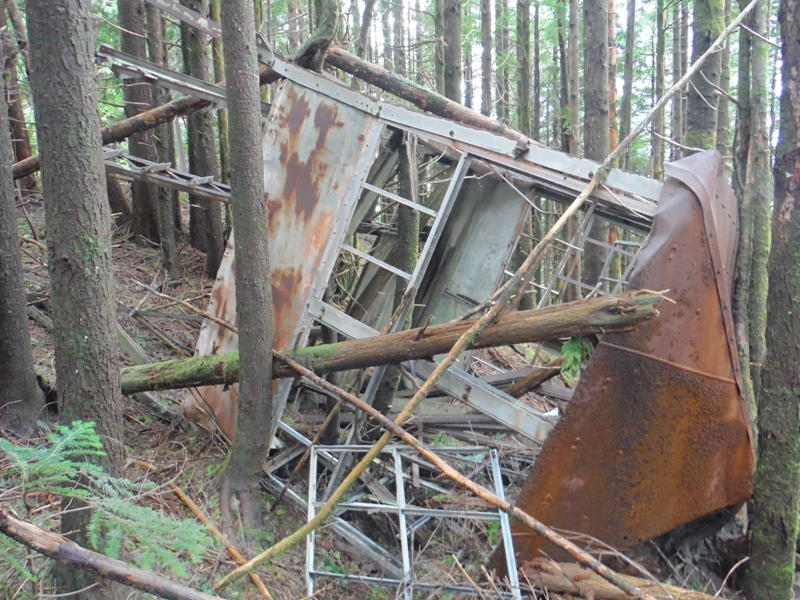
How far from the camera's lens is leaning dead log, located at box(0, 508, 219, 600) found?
5.98 feet

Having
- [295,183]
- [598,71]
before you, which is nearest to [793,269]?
[295,183]

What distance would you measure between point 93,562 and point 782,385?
401 centimetres

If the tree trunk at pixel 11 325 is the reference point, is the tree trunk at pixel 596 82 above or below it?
above

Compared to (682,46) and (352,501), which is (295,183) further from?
(682,46)

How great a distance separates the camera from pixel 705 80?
5.51 meters

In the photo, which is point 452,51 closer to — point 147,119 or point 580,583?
point 147,119

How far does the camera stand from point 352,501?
505 cm

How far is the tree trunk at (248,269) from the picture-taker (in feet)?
13.6

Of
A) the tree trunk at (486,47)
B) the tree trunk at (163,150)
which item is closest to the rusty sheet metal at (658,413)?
the tree trunk at (163,150)

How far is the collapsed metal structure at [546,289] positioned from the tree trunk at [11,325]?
1.56 meters

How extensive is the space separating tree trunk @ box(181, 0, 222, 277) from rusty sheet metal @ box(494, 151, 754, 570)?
6.76m

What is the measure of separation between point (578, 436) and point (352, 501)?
7.02 ft

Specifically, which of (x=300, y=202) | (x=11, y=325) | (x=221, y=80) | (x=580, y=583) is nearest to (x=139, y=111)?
(x=221, y=80)

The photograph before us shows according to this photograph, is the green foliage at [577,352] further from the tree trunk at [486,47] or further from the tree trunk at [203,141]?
the tree trunk at [486,47]
